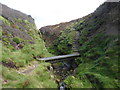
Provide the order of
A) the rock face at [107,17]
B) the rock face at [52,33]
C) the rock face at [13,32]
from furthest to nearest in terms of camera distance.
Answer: the rock face at [52,33] < the rock face at [13,32] < the rock face at [107,17]

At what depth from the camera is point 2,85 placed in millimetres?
10250

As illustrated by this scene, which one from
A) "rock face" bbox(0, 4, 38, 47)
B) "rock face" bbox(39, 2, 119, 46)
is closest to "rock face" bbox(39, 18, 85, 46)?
"rock face" bbox(39, 2, 119, 46)

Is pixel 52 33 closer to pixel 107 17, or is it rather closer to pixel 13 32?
pixel 13 32

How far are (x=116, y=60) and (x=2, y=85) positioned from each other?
12332 millimetres

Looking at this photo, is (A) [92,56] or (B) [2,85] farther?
(A) [92,56]

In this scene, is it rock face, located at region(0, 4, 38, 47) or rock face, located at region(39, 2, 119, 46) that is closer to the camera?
rock face, located at region(39, 2, 119, 46)

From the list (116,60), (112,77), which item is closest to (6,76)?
(112,77)

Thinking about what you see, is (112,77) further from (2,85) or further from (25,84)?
(2,85)

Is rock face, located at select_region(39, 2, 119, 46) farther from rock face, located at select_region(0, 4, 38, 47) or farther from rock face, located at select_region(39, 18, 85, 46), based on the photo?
rock face, located at select_region(0, 4, 38, 47)

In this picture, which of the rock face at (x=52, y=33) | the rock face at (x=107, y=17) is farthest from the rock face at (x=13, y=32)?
the rock face at (x=107, y=17)

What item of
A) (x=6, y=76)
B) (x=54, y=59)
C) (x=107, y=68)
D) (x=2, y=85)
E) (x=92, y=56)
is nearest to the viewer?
(x=2, y=85)

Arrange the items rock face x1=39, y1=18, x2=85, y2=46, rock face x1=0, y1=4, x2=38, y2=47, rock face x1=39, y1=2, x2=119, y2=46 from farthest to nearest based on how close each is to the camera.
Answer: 1. rock face x1=39, y1=18, x2=85, y2=46
2. rock face x1=0, y1=4, x2=38, y2=47
3. rock face x1=39, y1=2, x2=119, y2=46

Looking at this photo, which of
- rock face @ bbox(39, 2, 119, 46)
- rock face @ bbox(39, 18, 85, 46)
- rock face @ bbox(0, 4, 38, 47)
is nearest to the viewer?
rock face @ bbox(39, 2, 119, 46)

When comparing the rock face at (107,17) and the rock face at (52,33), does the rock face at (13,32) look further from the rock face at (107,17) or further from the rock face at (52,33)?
the rock face at (107,17)
